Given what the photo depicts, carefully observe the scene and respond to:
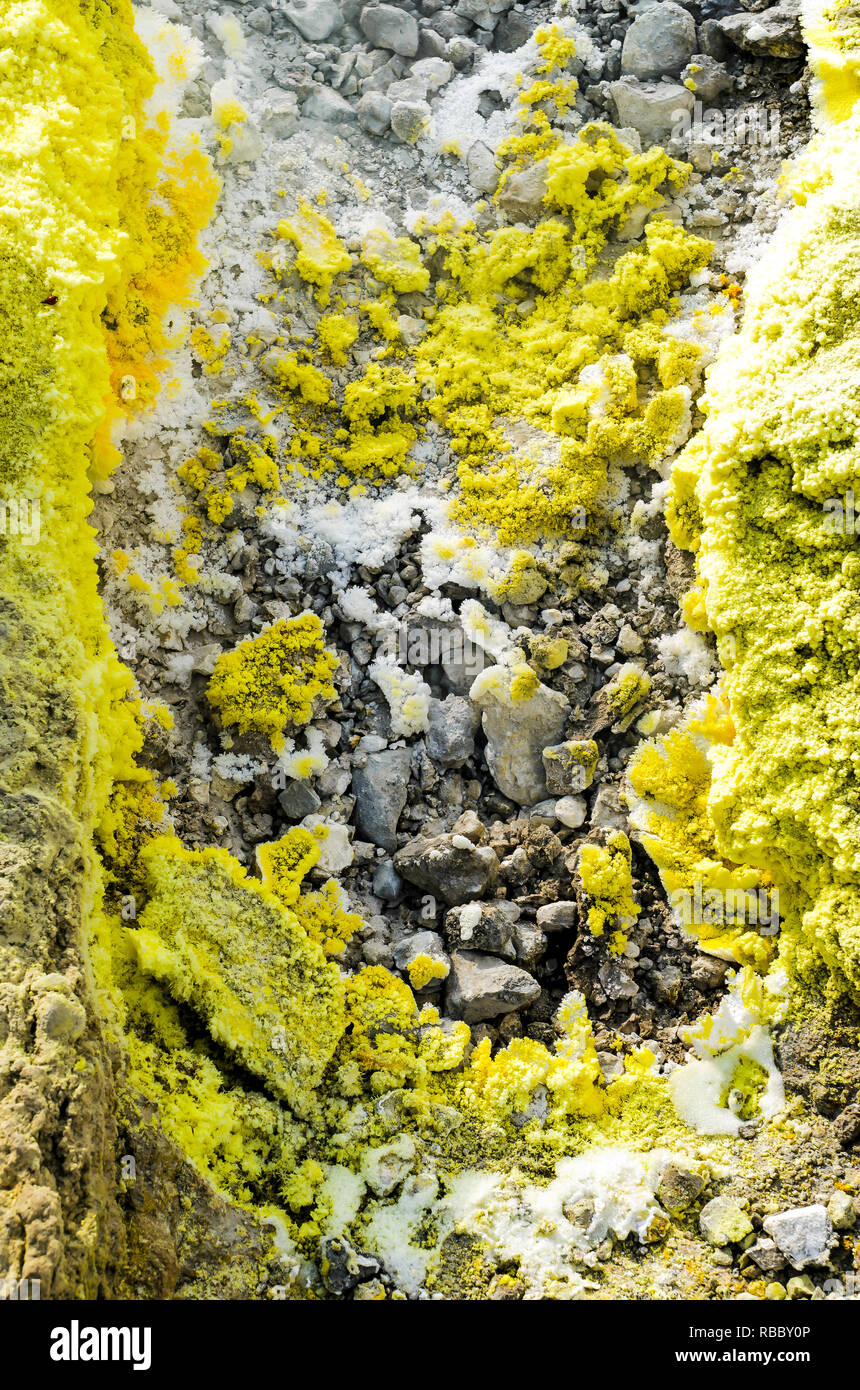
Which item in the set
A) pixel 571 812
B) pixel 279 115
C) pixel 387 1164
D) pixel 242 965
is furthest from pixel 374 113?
pixel 387 1164

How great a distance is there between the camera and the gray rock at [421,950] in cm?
403

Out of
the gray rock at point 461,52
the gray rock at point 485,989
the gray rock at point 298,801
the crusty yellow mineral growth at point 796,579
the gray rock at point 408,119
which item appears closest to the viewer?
the crusty yellow mineral growth at point 796,579

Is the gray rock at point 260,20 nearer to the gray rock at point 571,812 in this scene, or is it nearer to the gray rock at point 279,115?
the gray rock at point 279,115

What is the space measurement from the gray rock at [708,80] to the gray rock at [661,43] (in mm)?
104

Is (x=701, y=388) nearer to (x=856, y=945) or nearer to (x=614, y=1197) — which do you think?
(x=856, y=945)

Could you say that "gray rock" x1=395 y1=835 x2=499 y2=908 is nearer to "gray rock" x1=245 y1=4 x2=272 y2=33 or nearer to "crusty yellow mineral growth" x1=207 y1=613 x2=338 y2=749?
"crusty yellow mineral growth" x1=207 y1=613 x2=338 y2=749

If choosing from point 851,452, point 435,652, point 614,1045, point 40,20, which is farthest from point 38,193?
point 614,1045

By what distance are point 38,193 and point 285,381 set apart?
1266 millimetres

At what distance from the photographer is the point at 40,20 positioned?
3.96 meters

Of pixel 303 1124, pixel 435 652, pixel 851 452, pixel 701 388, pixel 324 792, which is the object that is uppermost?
pixel 701 388

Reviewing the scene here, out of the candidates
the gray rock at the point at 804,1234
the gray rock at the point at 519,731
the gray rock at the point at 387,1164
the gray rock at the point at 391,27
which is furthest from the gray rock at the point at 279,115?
the gray rock at the point at 804,1234

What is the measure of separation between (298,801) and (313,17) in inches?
153

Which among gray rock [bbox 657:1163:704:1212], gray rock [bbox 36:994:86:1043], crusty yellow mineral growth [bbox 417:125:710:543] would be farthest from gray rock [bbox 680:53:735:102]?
gray rock [bbox 36:994:86:1043]
